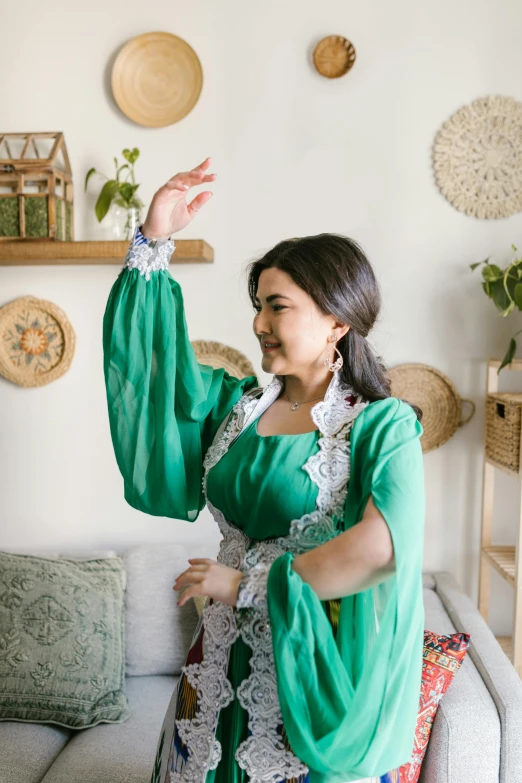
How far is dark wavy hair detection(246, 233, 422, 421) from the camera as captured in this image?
1.23 meters

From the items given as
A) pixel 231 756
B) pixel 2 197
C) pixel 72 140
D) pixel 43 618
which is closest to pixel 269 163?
pixel 72 140

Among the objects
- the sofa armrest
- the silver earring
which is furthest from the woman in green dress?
the sofa armrest

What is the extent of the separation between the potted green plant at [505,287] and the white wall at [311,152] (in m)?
0.16

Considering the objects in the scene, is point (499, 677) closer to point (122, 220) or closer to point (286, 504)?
point (286, 504)

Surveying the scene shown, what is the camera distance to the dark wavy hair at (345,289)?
1.23 m

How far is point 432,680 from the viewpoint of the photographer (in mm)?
1638

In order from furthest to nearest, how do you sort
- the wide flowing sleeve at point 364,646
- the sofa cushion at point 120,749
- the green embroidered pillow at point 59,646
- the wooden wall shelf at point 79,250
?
the wooden wall shelf at point 79,250 < the green embroidered pillow at point 59,646 < the sofa cushion at point 120,749 < the wide flowing sleeve at point 364,646

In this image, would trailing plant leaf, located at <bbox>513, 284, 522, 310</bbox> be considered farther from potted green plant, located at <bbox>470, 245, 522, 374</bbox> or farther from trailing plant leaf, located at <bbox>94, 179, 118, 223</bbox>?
trailing plant leaf, located at <bbox>94, 179, 118, 223</bbox>

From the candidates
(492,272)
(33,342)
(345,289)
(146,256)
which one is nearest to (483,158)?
(492,272)

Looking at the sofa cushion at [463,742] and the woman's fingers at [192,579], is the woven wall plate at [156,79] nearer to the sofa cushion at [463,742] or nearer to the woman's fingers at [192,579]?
the woman's fingers at [192,579]

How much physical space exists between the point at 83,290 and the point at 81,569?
0.96 meters

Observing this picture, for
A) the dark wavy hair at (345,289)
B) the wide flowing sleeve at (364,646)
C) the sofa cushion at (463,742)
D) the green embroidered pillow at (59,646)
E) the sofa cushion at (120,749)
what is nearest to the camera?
the wide flowing sleeve at (364,646)

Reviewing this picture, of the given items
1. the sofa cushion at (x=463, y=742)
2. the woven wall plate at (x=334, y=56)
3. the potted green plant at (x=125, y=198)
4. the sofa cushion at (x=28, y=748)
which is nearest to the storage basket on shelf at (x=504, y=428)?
the sofa cushion at (x=463, y=742)

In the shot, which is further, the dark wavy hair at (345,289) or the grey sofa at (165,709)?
the grey sofa at (165,709)
